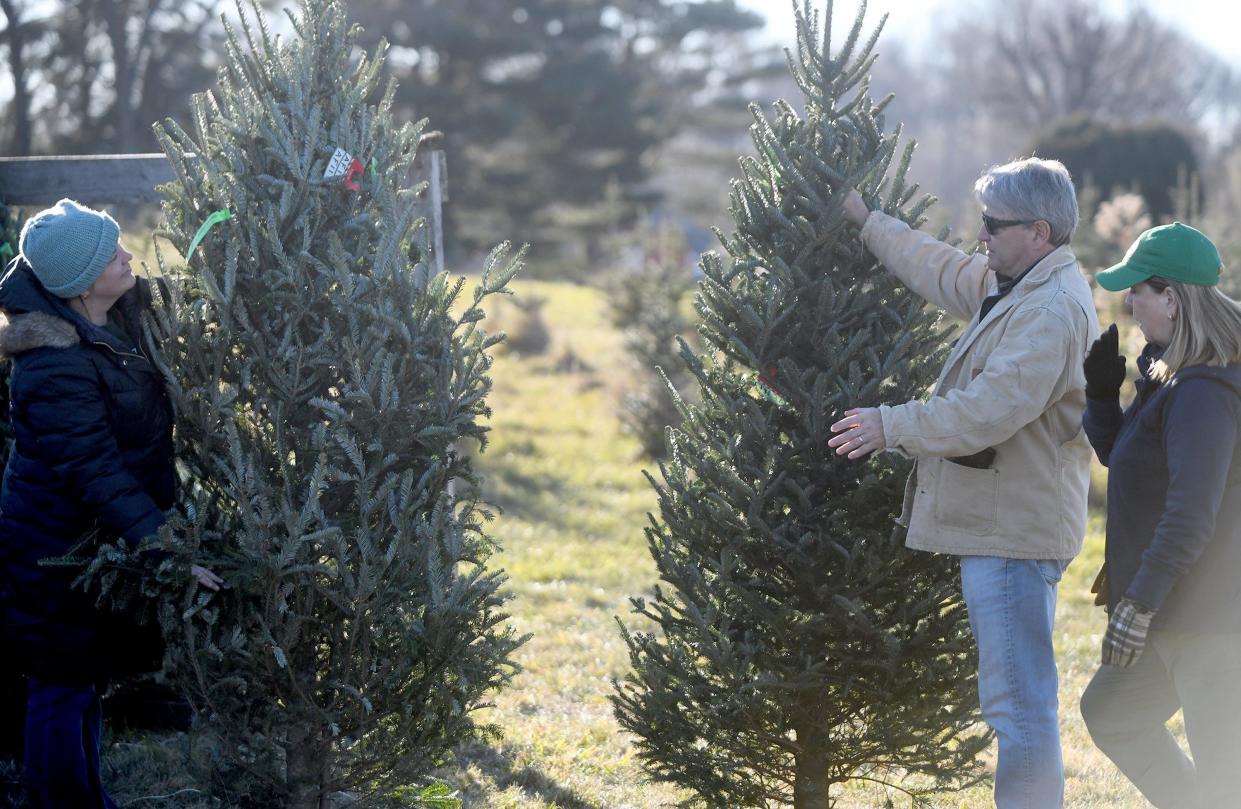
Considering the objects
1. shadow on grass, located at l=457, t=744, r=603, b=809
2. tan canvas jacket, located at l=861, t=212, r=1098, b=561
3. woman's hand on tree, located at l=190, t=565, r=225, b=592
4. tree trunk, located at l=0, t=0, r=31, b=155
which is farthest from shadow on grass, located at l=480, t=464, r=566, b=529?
tree trunk, located at l=0, t=0, r=31, b=155

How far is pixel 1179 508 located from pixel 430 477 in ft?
7.23

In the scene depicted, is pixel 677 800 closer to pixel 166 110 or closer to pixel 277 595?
pixel 277 595

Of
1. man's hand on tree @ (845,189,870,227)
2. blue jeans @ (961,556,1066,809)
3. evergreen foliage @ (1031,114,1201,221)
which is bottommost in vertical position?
blue jeans @ (961,556,1066,809)

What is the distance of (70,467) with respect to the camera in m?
3.48

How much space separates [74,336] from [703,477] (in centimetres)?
200

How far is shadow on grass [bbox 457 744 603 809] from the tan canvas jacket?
80.2 inches

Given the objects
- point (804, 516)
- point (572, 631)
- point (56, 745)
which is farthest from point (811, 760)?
point (572, 631)

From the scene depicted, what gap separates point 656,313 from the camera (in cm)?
1370

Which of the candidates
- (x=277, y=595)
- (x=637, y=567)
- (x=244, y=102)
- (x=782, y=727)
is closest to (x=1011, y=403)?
(x=782, y=727)

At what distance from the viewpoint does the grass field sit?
16.4ft

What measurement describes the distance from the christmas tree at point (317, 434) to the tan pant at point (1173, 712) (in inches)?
74.6

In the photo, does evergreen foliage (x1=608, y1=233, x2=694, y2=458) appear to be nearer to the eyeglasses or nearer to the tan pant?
the eyeglasses

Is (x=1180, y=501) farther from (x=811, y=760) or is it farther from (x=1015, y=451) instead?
(x=811, y=760)

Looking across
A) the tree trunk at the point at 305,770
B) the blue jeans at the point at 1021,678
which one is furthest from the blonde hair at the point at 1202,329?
the tree trunk at the point at 305,770
